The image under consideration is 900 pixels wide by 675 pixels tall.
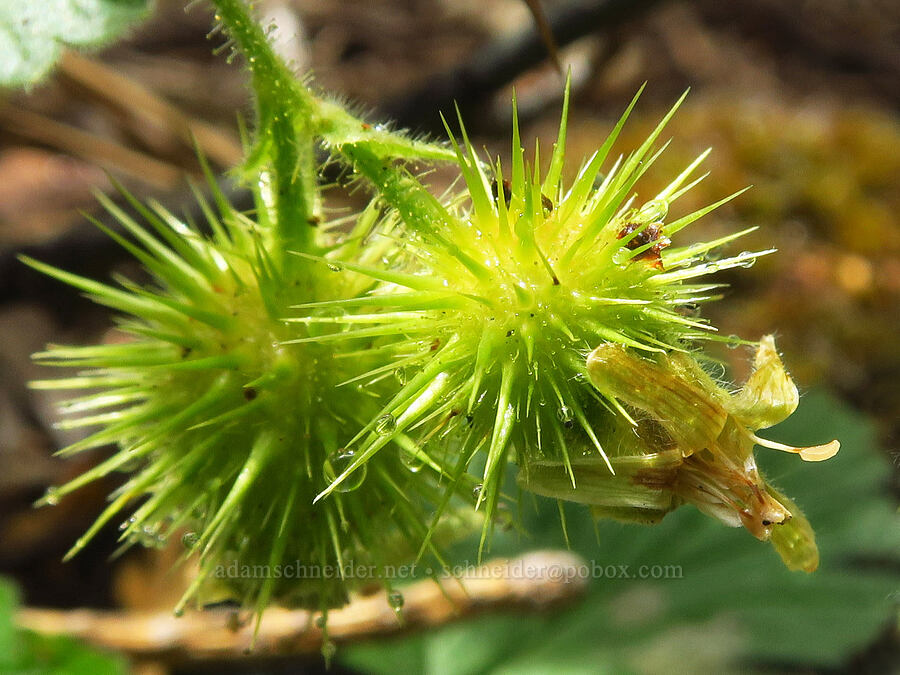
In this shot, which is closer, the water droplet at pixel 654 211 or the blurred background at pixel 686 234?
the water droplet at pixel 654 211

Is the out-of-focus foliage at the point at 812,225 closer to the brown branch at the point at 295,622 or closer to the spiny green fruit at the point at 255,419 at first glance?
the brown branch at the point at 295,622

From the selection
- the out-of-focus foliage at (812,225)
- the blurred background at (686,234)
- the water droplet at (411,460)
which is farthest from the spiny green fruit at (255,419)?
the out-of-focus foliage at (812,225)

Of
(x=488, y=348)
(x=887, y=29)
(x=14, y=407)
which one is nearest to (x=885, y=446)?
(x=488, y=348)

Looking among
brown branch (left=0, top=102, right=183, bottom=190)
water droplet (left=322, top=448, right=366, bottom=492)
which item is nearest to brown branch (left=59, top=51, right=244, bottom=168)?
brown branch (left=0, top=102, right=183, bottom=190)

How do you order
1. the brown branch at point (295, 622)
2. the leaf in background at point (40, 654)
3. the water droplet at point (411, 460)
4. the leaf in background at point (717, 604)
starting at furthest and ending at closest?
the leaf in background at point (717, 604)
the brown branch at point (295, 622)
the leaf in background at point (40, 654)
the water droplet at point (411, 460)

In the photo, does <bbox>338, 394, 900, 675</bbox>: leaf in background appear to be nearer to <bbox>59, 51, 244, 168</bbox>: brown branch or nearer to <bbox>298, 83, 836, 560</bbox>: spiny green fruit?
<bbox>298, 83, 836, 560</bbox>: spiny green fruit

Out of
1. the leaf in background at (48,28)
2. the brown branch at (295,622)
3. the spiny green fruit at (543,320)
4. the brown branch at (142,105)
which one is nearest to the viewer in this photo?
the spiny green fruit at (543,320)

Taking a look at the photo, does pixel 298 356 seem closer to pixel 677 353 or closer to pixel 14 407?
pixel 677 353
